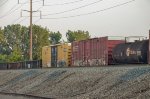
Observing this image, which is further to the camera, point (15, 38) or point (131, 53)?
point (15, 38)

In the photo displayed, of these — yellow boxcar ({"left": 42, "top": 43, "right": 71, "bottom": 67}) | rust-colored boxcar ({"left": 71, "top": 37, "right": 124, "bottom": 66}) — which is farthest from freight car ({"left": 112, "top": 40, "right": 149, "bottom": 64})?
yellow boxcar ({"left": 42, "top": 43, "right": 71, "bottom": 67})

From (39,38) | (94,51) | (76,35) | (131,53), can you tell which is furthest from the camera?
(76,35)

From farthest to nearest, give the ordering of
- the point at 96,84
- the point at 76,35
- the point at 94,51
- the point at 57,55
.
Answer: the point at 76,35 → the point at 57,55 → the point at 94,51 → the point at 96,84

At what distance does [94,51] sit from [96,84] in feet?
57.3

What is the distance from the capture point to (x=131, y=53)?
34406 millimetres

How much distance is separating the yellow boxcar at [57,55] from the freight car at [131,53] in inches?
488

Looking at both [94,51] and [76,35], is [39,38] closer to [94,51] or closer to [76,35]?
[76,35]

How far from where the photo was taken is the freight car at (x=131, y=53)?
33156mm

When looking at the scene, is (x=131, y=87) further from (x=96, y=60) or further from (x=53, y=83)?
(x=96, y=60)

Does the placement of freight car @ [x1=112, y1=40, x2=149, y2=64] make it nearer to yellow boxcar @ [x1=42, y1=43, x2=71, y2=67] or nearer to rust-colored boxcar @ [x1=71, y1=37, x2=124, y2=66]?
rust-colored boxcar @ [x1=71, y1=37, x2=124, y2=66]

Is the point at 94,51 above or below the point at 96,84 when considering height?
above

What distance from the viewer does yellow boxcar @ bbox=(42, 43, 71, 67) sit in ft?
164

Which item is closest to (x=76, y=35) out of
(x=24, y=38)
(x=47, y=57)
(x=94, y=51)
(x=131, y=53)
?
(x=24, y=38)

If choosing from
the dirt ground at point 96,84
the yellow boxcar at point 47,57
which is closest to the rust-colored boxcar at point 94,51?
the dirt ground at point 96,84
